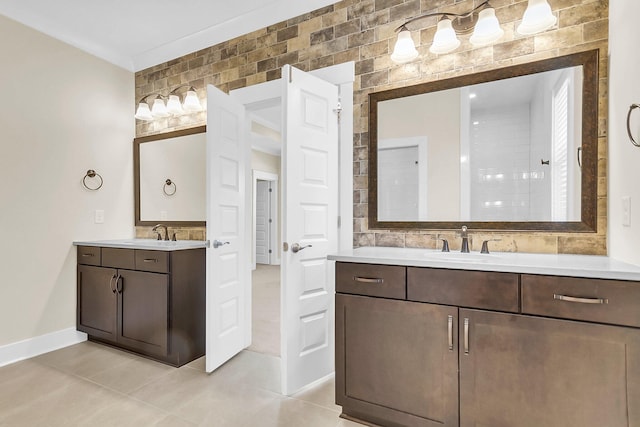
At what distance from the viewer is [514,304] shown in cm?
141

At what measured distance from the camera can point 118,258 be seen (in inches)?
109

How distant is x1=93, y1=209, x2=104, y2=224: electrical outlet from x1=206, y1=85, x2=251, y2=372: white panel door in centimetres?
155

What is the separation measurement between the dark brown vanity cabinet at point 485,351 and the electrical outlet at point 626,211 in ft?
1.30

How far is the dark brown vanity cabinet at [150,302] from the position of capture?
2.49 meters

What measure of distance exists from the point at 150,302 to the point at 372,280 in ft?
5.95

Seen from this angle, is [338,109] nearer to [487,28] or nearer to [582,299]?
[487,28]

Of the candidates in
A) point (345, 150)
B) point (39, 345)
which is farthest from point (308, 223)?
point (39, 345)

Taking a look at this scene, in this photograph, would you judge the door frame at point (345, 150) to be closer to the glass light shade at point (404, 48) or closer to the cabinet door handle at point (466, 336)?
the glass light shade at point (404, 48)

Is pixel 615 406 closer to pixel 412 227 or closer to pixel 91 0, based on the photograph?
pixel 412 227

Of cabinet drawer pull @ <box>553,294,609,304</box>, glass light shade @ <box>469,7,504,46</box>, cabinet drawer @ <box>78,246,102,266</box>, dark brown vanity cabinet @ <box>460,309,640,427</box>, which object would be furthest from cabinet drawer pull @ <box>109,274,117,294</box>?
glass light shade @ <box>469,7,504,46</box>

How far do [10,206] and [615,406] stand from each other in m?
3.87

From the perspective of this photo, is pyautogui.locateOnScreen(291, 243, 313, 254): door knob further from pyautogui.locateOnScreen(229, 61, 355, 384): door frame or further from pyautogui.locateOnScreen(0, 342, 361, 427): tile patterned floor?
pyautogui.locateOnScreen(0, 342, 361, 427): tile patterned floor

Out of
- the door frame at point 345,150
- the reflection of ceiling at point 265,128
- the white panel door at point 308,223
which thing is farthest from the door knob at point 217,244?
the reflection of ceiling at point 265,128

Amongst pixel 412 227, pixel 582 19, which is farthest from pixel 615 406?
pixel 582 19
